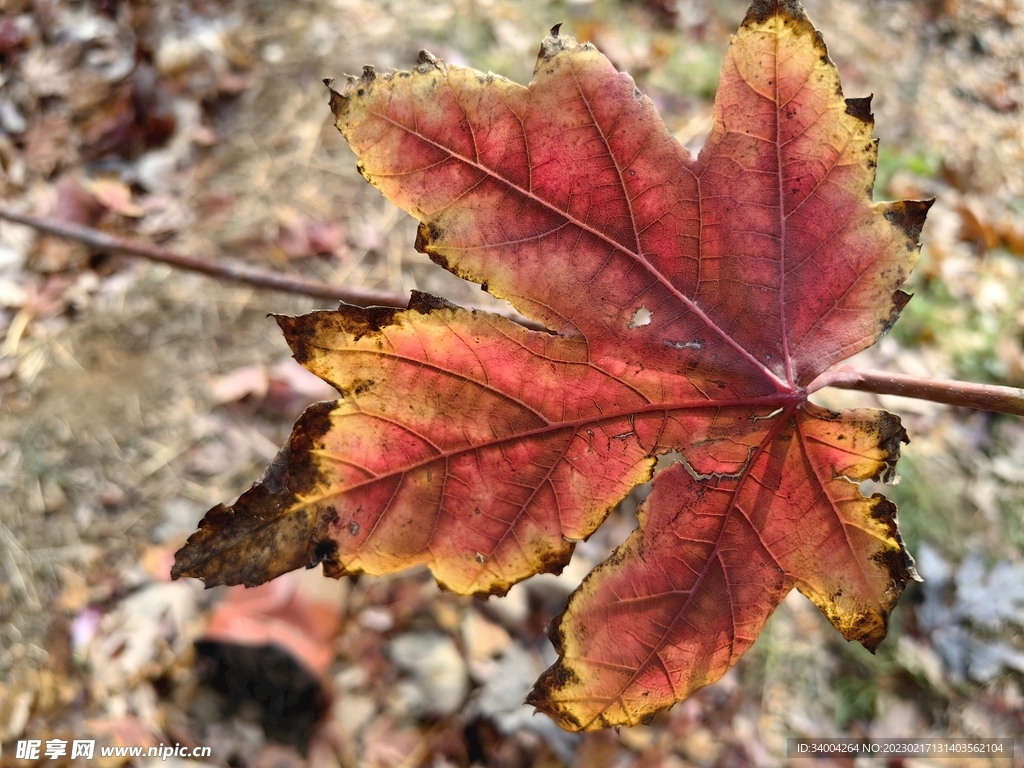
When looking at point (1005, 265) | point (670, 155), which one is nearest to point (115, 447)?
point (670, 155)

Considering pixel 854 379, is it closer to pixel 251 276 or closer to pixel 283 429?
pixel 251 276

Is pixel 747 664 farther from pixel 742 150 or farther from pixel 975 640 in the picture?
pixel 742 150

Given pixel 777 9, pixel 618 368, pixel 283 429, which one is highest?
pixel 777 9

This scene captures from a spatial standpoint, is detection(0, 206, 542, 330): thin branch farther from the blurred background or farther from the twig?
the blurred background

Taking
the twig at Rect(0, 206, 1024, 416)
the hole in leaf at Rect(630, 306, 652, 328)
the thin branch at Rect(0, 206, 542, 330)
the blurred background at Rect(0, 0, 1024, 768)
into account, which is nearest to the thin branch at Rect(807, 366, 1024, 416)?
the twig at Rect(0, 206, 1024, 416)

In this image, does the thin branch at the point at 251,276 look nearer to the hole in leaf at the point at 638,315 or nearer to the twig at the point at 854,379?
the twig at the point at 854,379

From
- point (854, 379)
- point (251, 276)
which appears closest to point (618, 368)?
point (854, 379)
